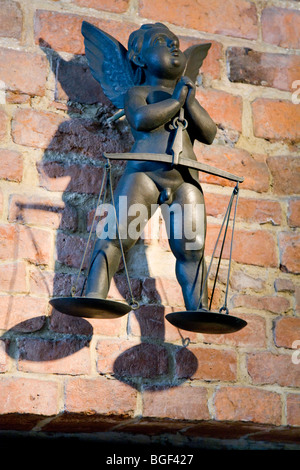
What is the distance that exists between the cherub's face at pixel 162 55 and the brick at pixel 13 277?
0.47 m

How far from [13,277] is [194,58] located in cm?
60

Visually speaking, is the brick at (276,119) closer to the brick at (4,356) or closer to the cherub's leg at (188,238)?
the cherub's leg at (188,238)

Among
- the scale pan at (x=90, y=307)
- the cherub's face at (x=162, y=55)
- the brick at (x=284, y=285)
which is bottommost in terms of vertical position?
the scale pan at (x=90, y=307)

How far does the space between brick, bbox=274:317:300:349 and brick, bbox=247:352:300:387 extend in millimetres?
29

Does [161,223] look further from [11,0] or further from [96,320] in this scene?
[11,0]

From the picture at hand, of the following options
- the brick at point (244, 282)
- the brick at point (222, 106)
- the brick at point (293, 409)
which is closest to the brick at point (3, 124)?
the brick at point (222, 106)

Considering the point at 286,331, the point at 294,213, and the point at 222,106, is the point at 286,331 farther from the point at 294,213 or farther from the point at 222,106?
the point at 222,106

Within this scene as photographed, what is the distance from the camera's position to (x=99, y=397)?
4.22 feet

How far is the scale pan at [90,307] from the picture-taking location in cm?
111

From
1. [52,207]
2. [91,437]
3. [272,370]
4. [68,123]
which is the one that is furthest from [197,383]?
[68,123]

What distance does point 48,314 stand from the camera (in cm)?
131

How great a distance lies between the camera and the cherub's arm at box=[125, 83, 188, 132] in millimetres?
1235
